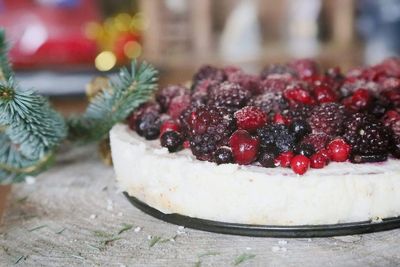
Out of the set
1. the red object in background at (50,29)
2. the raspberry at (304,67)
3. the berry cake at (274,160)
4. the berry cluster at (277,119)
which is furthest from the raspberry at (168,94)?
the red object in background at (50,29)

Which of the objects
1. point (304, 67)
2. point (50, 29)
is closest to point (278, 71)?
point (304, 67)

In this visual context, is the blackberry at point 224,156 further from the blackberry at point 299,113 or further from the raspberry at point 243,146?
the blackberry at point 299,113

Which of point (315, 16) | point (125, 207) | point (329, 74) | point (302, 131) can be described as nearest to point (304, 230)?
point (302, 131)

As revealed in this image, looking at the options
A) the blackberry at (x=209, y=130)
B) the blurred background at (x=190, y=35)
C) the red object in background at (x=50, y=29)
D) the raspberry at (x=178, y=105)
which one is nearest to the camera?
the blackberry at (x=209, y=130)

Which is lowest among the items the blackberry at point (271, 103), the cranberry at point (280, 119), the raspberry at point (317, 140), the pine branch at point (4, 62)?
the raspberry at point (317, 140)

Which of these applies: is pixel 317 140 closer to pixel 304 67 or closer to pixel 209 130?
pixel 209 130

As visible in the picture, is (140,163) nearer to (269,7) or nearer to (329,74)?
(329,74)

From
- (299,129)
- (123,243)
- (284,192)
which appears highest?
(299,129)
